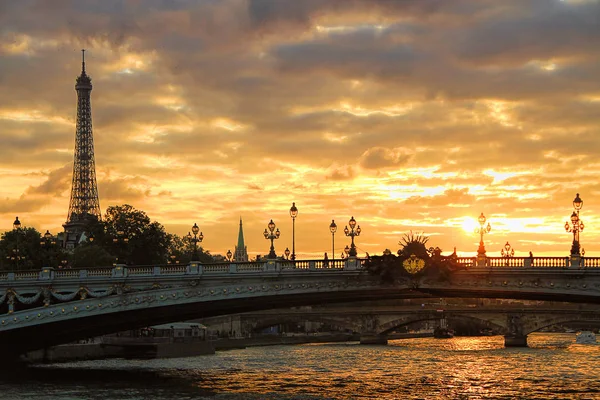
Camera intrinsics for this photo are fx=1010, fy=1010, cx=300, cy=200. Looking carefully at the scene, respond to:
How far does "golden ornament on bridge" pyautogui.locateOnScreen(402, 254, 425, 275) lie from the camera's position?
65438 millimetres

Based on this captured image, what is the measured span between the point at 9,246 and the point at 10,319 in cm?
3741

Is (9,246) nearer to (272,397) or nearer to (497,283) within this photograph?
(272,397)

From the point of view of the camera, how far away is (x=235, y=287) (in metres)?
69.4

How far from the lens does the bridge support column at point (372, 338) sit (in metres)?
142

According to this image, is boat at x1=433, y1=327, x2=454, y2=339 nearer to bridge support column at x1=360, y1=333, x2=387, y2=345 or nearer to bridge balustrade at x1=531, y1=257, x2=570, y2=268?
bridge support column at x1=360, y1=333, x2=387, y2=345

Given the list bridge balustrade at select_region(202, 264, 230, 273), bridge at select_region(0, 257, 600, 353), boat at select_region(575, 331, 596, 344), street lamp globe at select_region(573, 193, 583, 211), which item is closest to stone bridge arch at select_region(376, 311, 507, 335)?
boat at select_region(575, 331, 596, 344)

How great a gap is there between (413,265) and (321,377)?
14.6 meters

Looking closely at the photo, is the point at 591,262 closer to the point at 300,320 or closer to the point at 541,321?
the point at 541,321

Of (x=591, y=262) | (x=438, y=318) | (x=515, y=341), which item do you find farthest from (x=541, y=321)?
(x=591, y=262)

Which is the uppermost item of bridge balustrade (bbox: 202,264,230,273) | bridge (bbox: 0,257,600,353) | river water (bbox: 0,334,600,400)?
bridge balustrade (bbox: 202,264,230,273)

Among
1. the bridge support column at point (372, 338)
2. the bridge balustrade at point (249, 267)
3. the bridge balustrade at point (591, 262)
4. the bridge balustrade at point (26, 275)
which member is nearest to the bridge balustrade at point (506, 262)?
the bridge balustrade at point (591, 262)

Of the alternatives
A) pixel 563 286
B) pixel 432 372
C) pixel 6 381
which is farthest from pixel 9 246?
pixel 563 286

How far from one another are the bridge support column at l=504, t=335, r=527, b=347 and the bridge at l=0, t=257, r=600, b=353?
59.3m

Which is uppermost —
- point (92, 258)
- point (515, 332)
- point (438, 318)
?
point (92, 258)
